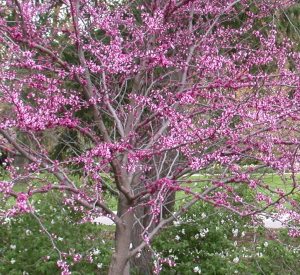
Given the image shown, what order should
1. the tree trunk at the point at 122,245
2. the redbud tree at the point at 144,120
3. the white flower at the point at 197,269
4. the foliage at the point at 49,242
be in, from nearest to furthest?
the redbud tree at the point at 144,120, the tree trunk at the point at 122,245, the white flower at the point at 197,269, the foliage at the point at 49,242

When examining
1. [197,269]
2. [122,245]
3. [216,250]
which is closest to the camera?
[122,245]

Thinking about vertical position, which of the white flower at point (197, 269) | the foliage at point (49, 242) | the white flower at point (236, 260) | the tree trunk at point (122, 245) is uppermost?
the foliage at point (49, 242)

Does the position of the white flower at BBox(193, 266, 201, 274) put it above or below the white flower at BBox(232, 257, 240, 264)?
below

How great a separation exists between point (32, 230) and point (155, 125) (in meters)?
2.12

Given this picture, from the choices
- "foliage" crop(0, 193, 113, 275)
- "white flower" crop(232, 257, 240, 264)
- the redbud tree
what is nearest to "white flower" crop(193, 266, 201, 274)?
"white flower" crop(232, 257, 240, 264)

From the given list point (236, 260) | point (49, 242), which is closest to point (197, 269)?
point (236, 260)

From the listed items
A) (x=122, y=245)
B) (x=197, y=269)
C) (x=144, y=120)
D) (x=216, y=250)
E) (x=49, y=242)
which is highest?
(x=144, y=120)

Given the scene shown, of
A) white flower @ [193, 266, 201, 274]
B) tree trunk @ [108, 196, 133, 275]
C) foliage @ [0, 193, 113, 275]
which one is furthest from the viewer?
foliage @ [0, 193, 113, 275]

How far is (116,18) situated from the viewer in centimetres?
463

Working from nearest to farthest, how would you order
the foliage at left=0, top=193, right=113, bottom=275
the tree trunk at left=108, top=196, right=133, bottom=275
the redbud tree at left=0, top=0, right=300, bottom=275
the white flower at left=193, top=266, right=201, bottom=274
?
1. the redbud tree at left=0, top=0, right=300, bottom=275
2. the tree trunk at left=108, top=196, right=133, bottom=275
3. the white flower at left=193, top=266, right=201, bottom=274
4. the foliage at left=0, top=193, right=113, bottom=275

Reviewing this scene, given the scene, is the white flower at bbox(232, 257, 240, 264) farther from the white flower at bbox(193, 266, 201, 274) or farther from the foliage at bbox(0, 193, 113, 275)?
the foliage at bbox(0, 193, 113, 275)

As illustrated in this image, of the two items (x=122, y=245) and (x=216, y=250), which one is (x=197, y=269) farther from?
(x=122, y=245)

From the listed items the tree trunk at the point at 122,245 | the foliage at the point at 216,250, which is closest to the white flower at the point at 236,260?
the foliage at the point at 216,250

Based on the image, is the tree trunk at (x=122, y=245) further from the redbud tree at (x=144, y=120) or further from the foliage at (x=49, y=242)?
the foliage at (x=49, y=242)
